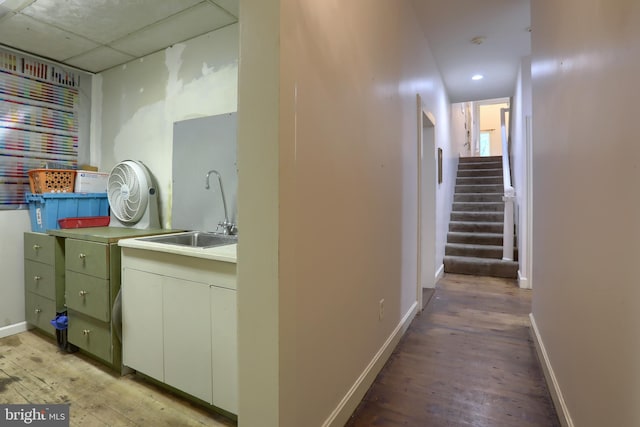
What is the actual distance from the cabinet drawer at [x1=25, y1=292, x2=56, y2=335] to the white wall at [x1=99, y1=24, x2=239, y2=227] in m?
0.98

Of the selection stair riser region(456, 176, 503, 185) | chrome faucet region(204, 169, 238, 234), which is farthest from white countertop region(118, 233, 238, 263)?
stair riser region(456, 176, 503, 185)

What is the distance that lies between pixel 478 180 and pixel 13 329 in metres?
6.65

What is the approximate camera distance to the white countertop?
152 cm

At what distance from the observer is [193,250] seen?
164cm

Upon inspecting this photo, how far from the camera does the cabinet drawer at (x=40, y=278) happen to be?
244 centimetres

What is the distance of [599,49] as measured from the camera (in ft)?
3.56

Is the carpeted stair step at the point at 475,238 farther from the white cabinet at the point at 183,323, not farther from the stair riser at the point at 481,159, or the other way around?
the white cabinet at the point at 183,323

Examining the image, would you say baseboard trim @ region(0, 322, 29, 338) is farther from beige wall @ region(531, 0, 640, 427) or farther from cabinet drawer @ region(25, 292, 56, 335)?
beige wall @ region(531, 0, 640, 427)

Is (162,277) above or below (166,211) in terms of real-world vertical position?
below

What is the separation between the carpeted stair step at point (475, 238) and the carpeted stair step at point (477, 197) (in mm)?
930

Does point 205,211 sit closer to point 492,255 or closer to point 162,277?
point 162,277

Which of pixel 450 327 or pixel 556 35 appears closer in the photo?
pixel 556 35

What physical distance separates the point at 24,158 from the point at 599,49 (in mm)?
3709

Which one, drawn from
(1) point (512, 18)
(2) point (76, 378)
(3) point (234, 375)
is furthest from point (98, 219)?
(1) point (512, 18)
